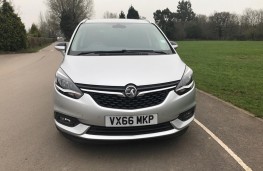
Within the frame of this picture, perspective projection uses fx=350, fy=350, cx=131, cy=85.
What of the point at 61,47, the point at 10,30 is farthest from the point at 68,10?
the point at 61,47

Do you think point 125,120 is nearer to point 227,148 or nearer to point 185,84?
point 185,84

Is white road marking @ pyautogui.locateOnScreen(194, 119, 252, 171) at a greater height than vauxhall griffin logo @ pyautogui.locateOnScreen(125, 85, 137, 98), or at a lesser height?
lesser

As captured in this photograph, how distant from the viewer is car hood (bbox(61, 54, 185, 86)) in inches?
168

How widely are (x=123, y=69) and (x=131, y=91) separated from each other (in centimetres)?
49

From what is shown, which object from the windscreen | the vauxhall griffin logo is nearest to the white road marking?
the windscreen

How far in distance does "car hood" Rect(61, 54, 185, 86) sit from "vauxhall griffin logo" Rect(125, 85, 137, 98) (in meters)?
0.07

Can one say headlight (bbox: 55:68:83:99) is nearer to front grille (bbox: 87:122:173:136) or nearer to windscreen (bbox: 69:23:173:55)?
front grille (bbox: 87:122:173:136)

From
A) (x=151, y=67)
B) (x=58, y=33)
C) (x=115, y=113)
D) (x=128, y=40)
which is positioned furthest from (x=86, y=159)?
(x=58, y=33)

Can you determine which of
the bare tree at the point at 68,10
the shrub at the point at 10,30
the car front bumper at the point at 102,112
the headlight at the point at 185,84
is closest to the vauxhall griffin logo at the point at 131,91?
the car front bumper at the point at 102,112

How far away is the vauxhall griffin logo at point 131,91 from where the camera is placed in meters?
4.11

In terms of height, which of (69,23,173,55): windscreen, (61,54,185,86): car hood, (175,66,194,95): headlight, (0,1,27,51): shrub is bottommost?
(0,1,27,51): shrub

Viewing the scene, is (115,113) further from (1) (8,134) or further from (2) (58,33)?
(2) (58,33)

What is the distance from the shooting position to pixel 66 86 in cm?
439

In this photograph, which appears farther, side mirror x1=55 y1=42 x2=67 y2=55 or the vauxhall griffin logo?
side mirror x1=55 y1=42 x2=67 y2=55
